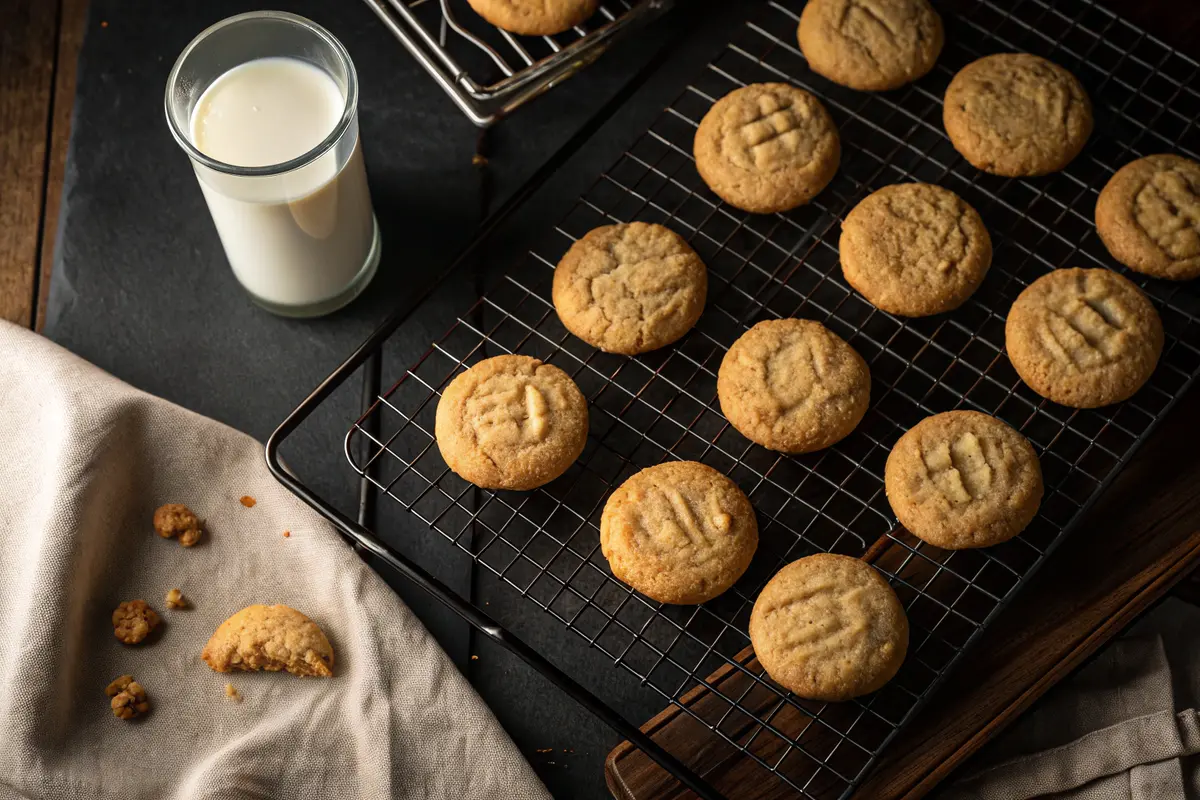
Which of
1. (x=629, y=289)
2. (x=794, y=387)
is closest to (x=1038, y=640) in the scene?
(x=794, y=387)

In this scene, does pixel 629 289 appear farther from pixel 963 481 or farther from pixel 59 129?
pixel 59 129

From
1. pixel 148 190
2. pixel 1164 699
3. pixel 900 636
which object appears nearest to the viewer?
pixel 900 636

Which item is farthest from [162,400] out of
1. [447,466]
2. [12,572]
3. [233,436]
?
[447,466]

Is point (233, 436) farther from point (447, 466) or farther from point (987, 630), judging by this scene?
point (987, 630)

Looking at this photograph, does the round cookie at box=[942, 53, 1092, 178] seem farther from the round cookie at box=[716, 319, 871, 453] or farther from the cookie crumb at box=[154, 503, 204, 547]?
the cookie crumb at box=[154, 503, 204, 547]

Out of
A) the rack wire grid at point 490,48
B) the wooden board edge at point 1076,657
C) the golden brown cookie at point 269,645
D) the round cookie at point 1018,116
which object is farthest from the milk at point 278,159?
the wooden board edge at point 1076,657

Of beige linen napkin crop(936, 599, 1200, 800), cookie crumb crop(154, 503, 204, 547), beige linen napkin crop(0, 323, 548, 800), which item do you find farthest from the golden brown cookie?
beige linen napkin crop(936, 599, 1200, 800)

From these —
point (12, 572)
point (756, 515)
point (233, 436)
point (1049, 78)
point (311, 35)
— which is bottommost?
point (12, 572)
